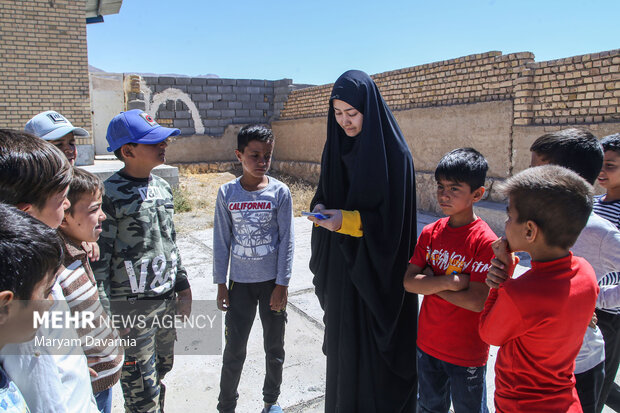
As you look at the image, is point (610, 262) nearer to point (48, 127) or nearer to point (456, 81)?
point (48, 127)

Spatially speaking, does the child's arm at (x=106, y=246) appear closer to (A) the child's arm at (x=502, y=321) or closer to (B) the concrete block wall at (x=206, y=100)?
(A) the child's arm at (x=502, y=321)

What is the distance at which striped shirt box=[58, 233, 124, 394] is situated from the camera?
4.51ft

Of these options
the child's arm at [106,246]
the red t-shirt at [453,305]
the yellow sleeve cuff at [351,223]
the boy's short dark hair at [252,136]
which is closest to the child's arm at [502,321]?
the red t-shirt at [453,305]

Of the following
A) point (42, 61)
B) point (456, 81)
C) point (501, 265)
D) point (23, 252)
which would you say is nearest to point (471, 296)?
point (501, 265)

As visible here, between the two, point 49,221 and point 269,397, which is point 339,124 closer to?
point 49,221

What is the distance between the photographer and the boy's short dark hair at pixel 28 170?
3.84ft

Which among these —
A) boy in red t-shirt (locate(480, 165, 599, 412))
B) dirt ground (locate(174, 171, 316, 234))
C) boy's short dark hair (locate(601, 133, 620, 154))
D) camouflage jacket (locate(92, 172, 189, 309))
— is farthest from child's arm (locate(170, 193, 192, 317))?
dirt ground (locate(174, 171, 316, 234))

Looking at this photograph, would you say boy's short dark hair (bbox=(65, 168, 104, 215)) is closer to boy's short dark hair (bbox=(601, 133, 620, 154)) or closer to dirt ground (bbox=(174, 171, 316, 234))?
boy's short dark hair (bbox=(601, 133, 620, 154))

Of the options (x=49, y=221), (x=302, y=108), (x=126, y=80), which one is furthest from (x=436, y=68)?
(x=126, y=80)

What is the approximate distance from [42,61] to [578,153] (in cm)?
1014

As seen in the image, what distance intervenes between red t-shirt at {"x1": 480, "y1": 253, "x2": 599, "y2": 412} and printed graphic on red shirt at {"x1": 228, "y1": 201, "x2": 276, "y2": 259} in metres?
1.27

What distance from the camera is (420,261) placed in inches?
71.8

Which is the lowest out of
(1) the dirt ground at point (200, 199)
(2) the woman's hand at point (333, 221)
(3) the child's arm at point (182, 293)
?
(1) the dirt ground at point (200, 199)

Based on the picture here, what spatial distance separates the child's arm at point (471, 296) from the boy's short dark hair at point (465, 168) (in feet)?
1.38
